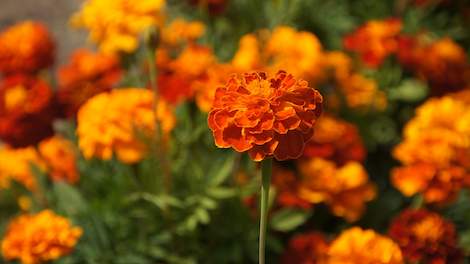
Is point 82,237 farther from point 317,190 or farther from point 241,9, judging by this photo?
point 241,9

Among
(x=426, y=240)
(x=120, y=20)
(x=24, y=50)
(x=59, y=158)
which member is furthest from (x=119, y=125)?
(x=426, y=240)

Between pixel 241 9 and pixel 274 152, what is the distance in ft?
3.76

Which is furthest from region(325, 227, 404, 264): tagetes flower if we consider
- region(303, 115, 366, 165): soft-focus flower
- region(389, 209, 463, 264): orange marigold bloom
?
region(303, 115, 366, 165): soft-focus flower

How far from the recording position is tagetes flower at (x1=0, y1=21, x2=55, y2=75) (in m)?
1.49

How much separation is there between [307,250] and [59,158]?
Result: 1.97 ft

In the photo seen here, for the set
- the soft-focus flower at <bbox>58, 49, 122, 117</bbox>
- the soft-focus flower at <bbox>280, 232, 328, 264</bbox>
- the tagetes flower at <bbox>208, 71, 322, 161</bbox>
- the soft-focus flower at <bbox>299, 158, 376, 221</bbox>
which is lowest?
the soft-focus flower at <bbox>280, 232, 328, 264</bbox>

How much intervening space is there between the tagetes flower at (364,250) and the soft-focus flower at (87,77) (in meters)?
0.68

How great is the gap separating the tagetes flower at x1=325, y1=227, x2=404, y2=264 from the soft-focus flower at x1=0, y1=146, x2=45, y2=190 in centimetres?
69

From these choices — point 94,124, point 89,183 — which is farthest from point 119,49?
point 89,183

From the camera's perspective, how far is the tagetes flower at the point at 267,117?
2.41 feet

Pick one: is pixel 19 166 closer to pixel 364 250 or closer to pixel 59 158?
pixel 59 158

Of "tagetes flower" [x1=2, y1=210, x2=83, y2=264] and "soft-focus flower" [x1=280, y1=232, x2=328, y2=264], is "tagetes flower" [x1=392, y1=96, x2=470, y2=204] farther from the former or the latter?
"tagetes flower" [x1=2, y1=210, x2=83, y2=264]

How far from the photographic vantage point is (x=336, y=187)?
1.21 meters

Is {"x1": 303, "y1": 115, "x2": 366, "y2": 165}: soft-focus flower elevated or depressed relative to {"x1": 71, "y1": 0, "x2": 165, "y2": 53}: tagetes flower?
depressed
